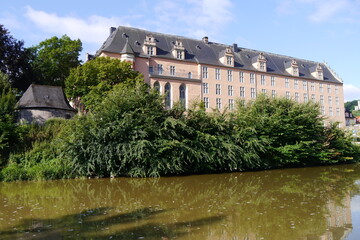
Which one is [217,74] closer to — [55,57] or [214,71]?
[214,71]

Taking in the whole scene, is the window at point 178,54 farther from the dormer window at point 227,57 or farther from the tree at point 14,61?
the tree at point 14,61

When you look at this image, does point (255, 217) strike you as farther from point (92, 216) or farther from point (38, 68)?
point (38, 68)

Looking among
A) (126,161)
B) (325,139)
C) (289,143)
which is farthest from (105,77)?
(325,139)

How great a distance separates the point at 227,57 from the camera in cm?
4488

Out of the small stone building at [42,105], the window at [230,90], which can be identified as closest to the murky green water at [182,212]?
the small stone building at [42,105]

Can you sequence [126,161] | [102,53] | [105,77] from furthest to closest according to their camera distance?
[102,53]
[105,77]
[126,161]

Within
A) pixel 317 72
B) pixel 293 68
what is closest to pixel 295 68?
pixel 293 68

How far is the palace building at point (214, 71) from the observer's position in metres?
38.9

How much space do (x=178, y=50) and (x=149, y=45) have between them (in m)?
4.31

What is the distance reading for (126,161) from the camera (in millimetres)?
16562

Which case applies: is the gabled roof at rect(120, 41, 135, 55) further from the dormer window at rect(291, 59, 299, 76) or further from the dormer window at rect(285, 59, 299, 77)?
the dormer window at rect(291, 59, 299, 76)

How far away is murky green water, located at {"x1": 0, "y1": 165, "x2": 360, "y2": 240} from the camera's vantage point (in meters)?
6.30

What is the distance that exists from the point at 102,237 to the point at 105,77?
25.2 m

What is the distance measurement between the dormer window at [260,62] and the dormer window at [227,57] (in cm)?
494
